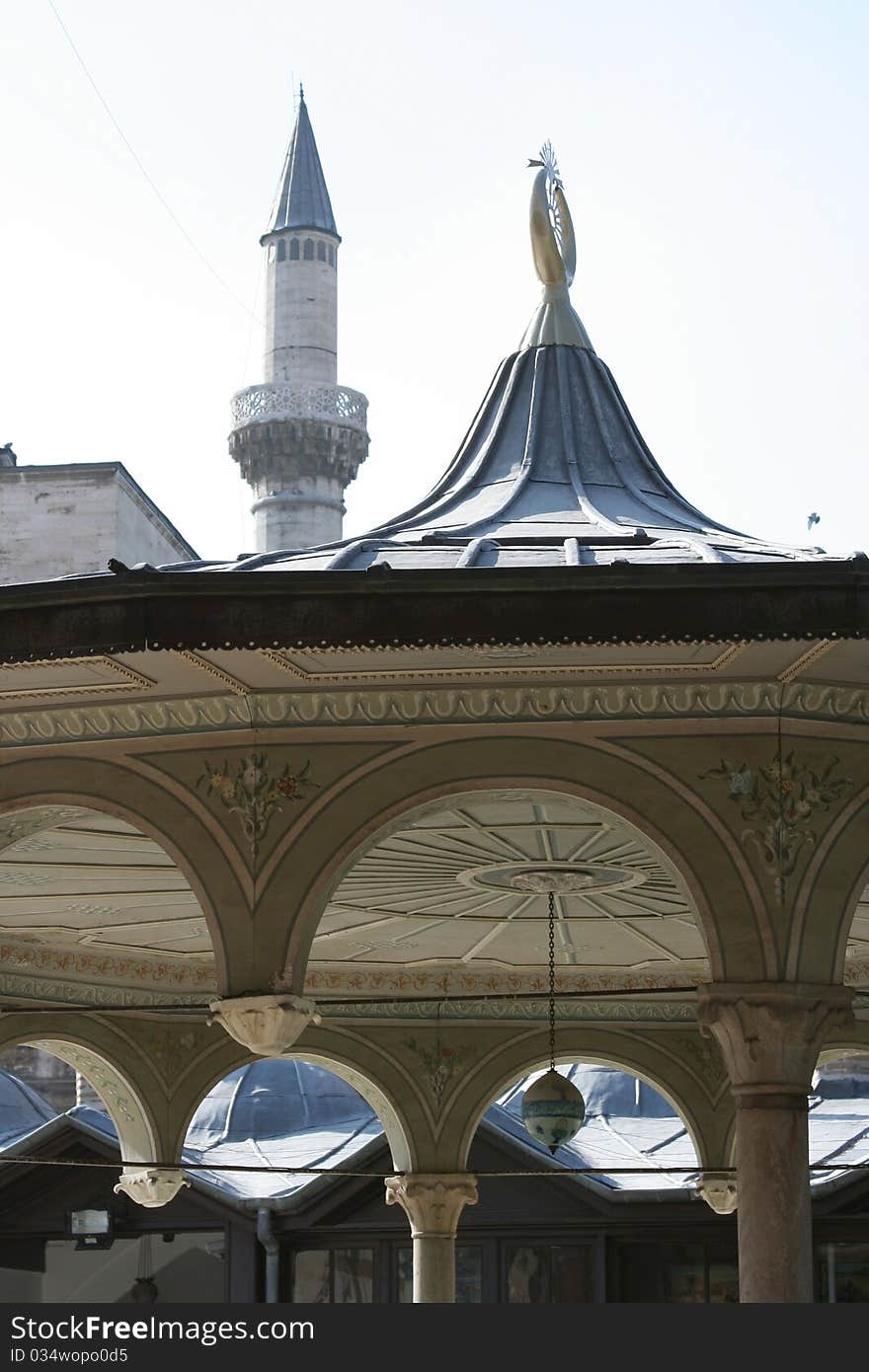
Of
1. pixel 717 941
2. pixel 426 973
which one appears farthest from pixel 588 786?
pixel 426 973

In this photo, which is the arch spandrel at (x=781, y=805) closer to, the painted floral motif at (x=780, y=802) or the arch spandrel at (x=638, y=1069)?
the painted floral motif at (x=780, y=802)

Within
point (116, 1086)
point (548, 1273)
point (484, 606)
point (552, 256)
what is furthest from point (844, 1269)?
point (484, 606)

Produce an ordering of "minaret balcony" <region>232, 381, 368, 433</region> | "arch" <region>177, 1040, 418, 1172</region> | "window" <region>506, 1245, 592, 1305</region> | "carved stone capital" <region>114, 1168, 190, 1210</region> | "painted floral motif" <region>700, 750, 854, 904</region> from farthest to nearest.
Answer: "minaret balcony" <region>232, 381, 368, 433</region> < "window" <region>506, 1245, 592, 1305</region> < "arch" <region>177, 1040, 418, 1172</region> < "carved stone capital" <region>114, 1168, 190, 1210</region> < "painted floral motif" <region>700, 750, 854, 904</region>

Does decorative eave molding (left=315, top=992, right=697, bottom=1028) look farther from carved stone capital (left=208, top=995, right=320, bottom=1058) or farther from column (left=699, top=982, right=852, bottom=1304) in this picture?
column (left=699, top=982, right=852, bottom=1304)

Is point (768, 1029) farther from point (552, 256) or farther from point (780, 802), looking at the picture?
point (552, 256)

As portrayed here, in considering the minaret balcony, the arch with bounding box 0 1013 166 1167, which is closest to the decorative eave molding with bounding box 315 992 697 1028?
the arch with bounding box 0 1013 166 1167

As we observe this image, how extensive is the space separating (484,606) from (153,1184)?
923cm

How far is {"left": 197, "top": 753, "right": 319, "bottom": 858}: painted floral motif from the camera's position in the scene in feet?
31.2

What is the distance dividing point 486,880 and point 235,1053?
4.05m

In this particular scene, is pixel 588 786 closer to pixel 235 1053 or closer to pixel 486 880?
pixel 486 880

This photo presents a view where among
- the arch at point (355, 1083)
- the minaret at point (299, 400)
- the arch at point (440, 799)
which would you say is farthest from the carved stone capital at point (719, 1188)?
the minaret at point (299, 400)

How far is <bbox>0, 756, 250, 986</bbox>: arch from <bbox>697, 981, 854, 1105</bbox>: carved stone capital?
2035mm

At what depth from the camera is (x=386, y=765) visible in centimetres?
950

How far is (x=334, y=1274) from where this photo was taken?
21.6m
